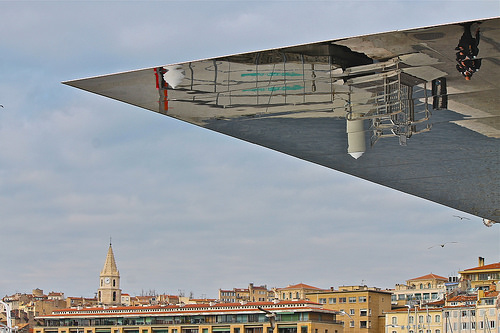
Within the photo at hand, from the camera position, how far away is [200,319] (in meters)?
75.1

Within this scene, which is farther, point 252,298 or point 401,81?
point 252,298

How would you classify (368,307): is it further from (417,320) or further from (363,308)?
(417,320)

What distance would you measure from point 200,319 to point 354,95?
2730 inches

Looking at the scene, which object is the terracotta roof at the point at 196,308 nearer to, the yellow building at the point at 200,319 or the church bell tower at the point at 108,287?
the yellow building at the point at 200,319

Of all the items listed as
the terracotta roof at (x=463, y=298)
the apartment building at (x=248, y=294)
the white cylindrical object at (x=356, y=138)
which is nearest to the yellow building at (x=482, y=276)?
the terracotta roof at (x=463, y=298)

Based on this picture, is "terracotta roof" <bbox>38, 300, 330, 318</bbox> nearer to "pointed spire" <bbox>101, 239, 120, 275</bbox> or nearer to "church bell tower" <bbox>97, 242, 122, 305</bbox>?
"church bell tower" <bbox>97, 242, 122, 305</bbox>

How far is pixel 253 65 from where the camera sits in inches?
264

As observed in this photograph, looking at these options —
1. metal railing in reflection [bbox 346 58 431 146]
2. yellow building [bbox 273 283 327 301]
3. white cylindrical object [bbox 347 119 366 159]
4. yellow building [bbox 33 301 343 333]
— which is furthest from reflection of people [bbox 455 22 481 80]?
yellow building [bbox 273 283 327 301]

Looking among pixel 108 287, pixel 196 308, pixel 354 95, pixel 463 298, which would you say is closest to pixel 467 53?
pixel 354 95

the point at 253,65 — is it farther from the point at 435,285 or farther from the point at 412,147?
the point at 435,285

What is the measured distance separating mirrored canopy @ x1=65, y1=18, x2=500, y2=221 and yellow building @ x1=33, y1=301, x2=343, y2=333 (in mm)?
59274

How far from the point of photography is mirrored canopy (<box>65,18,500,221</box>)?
6418mm

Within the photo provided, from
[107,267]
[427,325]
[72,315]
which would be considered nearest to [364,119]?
[427,325]

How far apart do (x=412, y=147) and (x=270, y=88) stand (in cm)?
246
